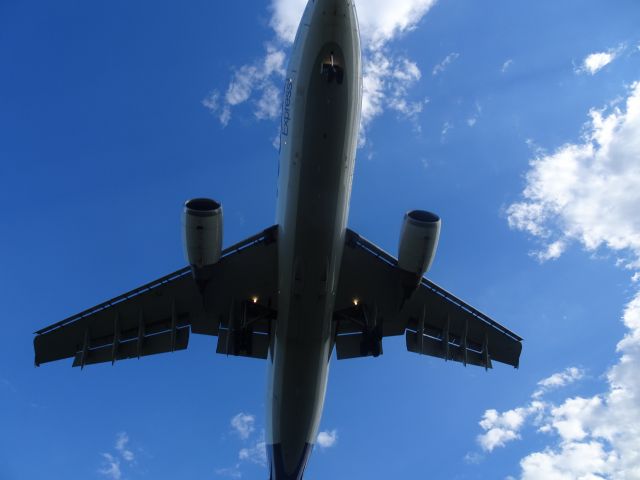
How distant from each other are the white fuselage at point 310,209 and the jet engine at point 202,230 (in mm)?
1791

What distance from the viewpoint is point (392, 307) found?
19547 millimetres

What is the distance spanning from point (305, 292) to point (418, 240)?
3.36 m

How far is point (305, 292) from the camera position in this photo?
51.9ft

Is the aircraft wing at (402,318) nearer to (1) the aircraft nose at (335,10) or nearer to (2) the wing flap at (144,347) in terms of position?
(2) the wing flap at (144,347)

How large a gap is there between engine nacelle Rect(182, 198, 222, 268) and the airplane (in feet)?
0.12

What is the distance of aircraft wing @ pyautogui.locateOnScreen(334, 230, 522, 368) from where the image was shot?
18203mm

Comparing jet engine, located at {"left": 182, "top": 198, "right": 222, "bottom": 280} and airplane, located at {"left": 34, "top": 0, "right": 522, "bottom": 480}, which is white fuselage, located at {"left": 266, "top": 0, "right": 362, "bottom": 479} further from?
jet engine, located at {"left": 182, "top": 198, "right": 222, "bottom": 280}


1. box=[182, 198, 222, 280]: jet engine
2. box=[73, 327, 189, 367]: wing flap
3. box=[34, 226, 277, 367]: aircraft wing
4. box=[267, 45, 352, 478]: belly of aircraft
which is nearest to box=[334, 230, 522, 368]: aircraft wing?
box=[267, 45, 352, 478]: belly of aircraft

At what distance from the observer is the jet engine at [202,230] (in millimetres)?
14891

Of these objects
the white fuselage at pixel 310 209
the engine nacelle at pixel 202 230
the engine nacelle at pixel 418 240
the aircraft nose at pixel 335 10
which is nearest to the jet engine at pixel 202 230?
the engine nacelle at pixel 202 230

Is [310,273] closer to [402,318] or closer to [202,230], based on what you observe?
[202,230]

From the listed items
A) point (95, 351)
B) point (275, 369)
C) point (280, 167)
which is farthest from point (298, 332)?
point (95, 351)

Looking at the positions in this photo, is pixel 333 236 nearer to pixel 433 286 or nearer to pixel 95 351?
pixel 433 286

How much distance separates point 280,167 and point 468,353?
10.0 meters
